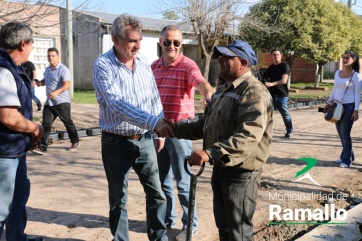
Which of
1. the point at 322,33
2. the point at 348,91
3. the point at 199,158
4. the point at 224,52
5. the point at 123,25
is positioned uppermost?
the point at 322,33

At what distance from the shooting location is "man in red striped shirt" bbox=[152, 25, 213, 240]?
4504 mm

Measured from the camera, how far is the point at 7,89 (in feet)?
11.3

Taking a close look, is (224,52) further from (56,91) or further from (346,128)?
(56,91)

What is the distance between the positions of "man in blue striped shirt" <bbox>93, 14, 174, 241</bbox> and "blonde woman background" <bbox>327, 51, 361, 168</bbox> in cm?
435

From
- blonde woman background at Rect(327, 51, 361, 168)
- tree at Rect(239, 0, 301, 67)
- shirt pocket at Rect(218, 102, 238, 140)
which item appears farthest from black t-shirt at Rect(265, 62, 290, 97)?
tree at Rect(239, 0, 301, 67)

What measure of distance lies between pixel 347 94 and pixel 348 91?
52 mm

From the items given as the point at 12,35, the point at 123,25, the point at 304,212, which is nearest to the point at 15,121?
the point at 12,35

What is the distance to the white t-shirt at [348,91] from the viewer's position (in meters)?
7.34

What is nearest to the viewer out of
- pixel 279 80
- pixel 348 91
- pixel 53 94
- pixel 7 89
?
pixel 7 89

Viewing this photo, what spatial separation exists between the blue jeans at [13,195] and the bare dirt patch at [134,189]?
1.89ft

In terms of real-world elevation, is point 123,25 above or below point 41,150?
above

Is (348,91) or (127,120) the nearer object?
(127,120)

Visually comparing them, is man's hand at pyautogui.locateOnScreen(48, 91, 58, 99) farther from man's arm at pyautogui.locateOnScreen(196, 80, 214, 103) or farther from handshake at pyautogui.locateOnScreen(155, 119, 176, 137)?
handshake at pyautogui.locateOnScreen(155, 119, 176, 137)

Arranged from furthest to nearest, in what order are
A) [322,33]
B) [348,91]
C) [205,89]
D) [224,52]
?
[322,33]
[348,91]
[205,89]
[224,52]
